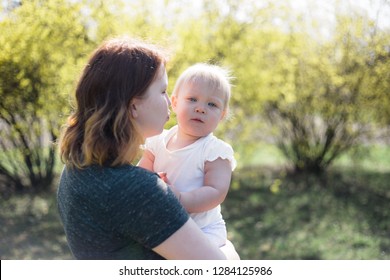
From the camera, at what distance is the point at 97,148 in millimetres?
1809

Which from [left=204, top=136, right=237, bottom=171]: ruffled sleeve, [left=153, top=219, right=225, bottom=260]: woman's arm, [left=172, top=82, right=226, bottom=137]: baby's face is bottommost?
[left=153, top=219, right=225, bottom=260]: woman's arm

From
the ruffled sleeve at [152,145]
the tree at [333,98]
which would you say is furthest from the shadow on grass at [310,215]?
the ruffled sleeve at [152,145]

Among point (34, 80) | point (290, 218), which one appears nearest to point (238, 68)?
point (290, 218)

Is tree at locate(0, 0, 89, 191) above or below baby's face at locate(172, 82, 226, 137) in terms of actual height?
below

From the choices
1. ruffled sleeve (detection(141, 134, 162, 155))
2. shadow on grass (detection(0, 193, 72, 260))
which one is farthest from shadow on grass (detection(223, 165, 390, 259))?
ruffled sleeve (detection(141, 134, 162, 155))

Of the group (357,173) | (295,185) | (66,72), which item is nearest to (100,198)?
(66,72)

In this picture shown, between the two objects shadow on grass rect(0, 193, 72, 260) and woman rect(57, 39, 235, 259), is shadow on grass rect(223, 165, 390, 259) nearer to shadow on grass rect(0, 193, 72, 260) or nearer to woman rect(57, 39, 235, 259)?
shadow on grass rect(0, 193, 72, 260)

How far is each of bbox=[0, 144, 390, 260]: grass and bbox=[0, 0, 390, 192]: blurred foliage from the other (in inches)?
14.9

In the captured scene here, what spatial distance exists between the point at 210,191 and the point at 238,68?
4814mm

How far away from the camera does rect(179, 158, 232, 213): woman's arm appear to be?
2.08m

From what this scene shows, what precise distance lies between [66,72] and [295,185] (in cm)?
341

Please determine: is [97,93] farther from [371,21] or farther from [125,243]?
[371,21]

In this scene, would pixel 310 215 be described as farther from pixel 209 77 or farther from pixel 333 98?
pixel 209 77
